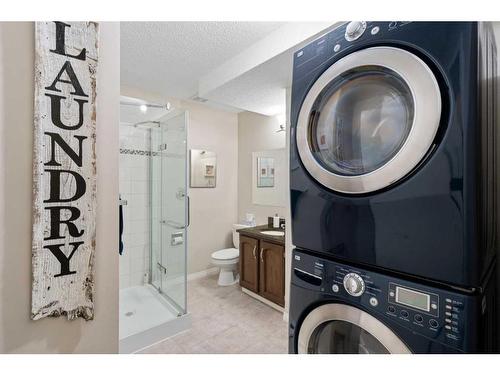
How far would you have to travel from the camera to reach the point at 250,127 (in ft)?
12.5

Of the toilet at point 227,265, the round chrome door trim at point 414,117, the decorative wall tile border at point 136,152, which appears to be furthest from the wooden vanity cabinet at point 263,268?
the round chrome door trim at point 414,117

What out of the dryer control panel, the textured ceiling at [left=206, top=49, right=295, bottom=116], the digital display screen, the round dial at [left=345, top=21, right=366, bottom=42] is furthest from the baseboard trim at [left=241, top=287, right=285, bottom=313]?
the round dial at [left=345, top=21, right=366, bottom=42]

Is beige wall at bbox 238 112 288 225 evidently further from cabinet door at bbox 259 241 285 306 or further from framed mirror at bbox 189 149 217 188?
cabinet door at bbox 259 241 285 306

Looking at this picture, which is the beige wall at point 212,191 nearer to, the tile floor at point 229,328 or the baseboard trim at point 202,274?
the baseboard trim at point 202,274

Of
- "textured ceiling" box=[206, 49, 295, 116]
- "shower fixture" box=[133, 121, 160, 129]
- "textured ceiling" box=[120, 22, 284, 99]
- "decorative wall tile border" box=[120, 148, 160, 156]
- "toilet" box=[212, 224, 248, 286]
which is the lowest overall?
"toilet" box=[212, 224, 248, 286]

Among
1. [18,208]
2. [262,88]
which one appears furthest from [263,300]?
[18,208]

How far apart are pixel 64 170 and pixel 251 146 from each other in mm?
3105

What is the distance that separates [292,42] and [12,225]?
1.87 m

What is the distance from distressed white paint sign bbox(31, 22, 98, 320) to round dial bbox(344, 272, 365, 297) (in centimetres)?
88

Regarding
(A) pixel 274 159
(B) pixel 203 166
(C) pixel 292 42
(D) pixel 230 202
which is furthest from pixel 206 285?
(C) pixel 292 42

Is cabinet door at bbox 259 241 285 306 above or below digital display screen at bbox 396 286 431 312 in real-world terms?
below

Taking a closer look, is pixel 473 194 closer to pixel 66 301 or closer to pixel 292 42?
pixel 66 301

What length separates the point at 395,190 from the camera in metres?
0.76

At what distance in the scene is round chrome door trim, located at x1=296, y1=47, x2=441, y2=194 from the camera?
690 millimetres
